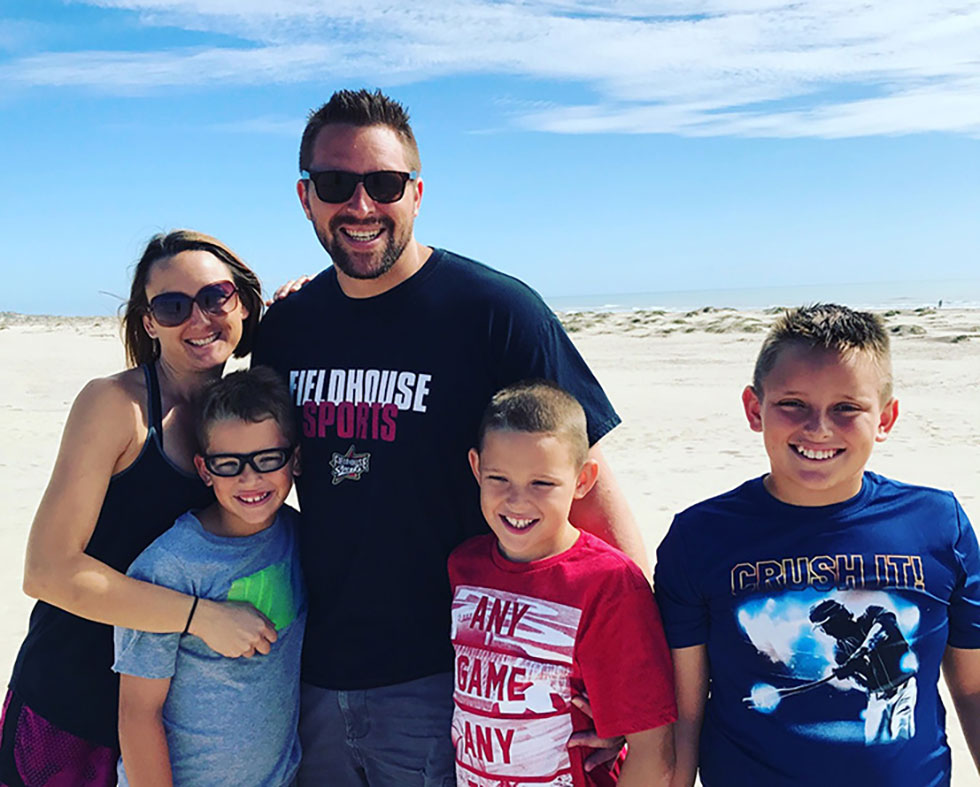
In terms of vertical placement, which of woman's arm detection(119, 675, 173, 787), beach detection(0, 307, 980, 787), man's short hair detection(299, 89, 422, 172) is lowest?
beach detection(0, 307, 980, 787)

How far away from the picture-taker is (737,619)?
242 centimetres

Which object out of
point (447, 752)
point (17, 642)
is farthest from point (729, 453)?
point (447, 752)

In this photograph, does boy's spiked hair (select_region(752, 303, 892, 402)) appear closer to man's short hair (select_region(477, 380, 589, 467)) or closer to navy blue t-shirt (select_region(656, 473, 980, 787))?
navy blue t-shirt (select_region(656, 473, 980, 787))

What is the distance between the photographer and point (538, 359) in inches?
112

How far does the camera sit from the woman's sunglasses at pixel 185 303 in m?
2.98

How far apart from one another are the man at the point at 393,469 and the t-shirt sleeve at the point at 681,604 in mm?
292

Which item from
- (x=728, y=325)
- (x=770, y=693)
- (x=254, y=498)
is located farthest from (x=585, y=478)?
(x=728, y=325)

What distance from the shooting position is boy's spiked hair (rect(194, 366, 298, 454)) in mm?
2822

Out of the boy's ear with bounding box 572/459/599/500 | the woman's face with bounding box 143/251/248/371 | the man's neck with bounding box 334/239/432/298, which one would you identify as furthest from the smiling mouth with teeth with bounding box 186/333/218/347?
the boy's ear with bounding box 572/459/599/500

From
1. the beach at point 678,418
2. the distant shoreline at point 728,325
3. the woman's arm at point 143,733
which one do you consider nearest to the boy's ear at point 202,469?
the woman's arm at point 143,733

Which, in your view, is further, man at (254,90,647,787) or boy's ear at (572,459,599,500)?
man at (254,90,647,787)

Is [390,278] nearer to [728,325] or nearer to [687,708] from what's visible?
[687,708]

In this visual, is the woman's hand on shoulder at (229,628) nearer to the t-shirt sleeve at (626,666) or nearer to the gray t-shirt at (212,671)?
the gray t-shirt at (212,671)

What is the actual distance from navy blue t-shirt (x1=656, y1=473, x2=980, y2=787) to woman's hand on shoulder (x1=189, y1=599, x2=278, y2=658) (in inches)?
50.0
